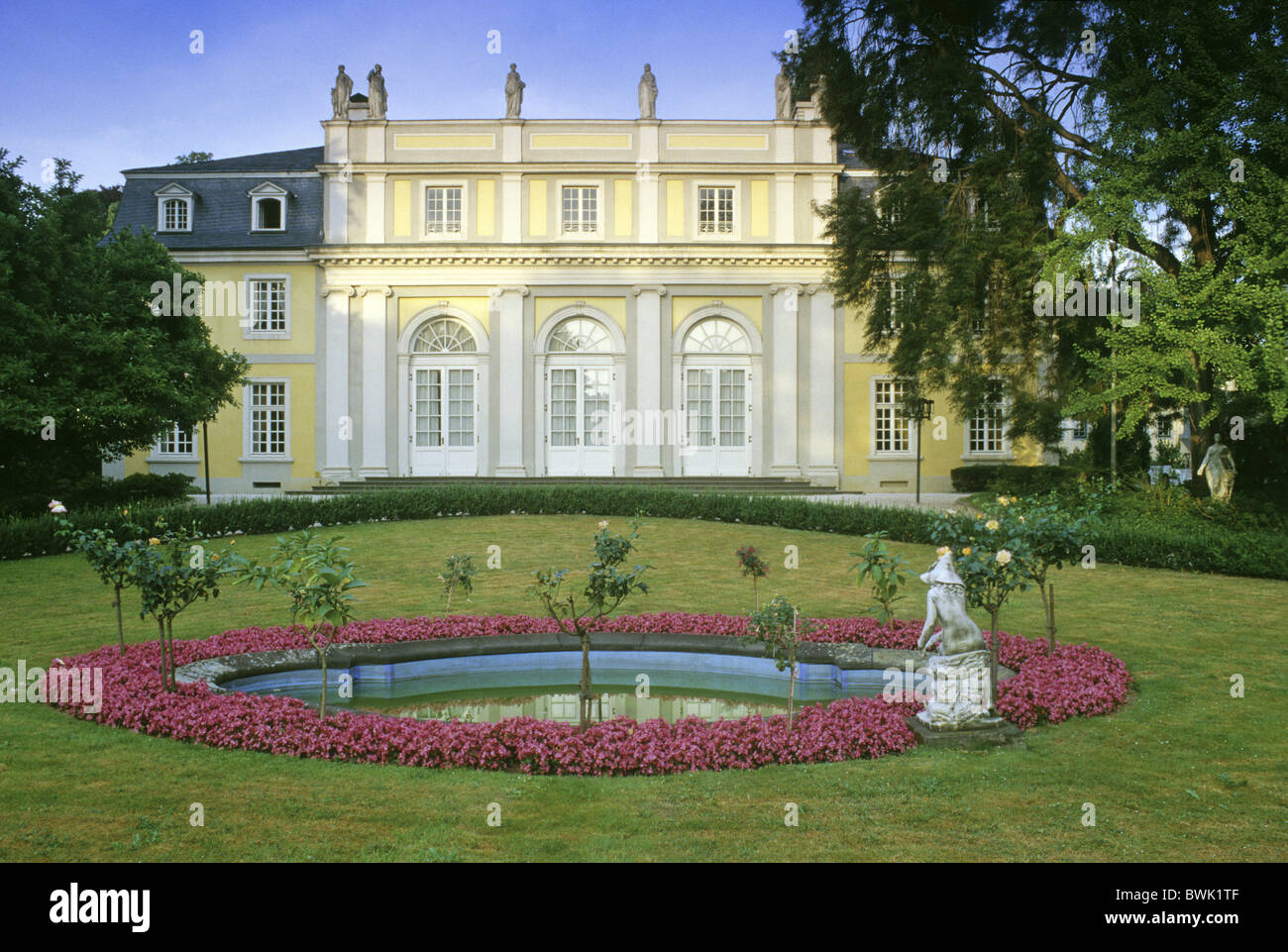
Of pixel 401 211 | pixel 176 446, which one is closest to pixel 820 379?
pixel 401 211

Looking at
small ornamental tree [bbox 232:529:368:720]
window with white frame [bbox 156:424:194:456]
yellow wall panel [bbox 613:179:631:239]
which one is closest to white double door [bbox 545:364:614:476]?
yellow wall panel [bbox 613:179:631:239]

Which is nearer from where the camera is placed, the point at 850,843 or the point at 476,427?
the point at 850,843

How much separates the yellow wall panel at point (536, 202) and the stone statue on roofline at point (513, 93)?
2.17 m

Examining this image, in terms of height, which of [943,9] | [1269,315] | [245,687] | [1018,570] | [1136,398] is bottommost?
[245,687]

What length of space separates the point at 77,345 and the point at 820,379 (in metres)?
19.8

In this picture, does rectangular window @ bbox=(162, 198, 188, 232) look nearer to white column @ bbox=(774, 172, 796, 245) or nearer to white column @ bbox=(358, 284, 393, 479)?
white column @ bbox=(358, 284, 393, 479)

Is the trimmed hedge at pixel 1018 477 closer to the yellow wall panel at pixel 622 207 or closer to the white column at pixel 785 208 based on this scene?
the white column at pixel 785 208

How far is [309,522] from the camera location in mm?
20016

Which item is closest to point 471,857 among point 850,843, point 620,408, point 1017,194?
point 850,843

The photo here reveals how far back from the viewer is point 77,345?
17.9 meters

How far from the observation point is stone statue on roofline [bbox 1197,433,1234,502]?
17.8m

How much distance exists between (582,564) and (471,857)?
36.0 ft

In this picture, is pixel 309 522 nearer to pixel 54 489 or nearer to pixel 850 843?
pixel 54 489

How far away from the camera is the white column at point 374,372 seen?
28781 millimetres
